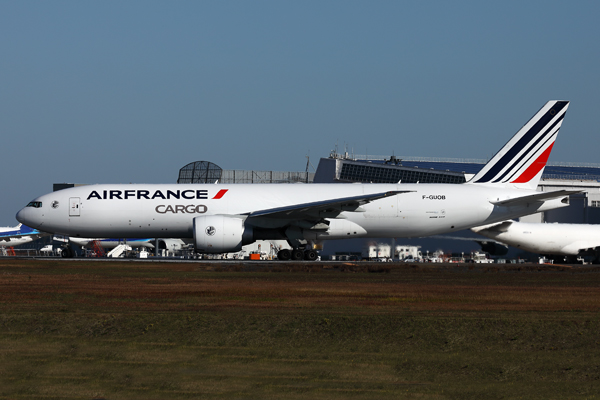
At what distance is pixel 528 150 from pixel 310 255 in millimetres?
12807

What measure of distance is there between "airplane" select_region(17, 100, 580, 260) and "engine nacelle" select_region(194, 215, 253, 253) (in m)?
1.05

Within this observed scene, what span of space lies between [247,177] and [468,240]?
6579cm

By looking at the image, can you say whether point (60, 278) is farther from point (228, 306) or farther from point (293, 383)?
point (293, 383)

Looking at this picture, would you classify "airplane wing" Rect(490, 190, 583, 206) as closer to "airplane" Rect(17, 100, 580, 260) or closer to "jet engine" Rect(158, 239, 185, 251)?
"airplane" Rect(17, 100, 580, 260)

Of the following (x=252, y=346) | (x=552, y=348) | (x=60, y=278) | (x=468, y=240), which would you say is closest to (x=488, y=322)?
(x=552, y=348)

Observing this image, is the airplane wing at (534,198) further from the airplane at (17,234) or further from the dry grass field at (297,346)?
the airplane at (17,234)

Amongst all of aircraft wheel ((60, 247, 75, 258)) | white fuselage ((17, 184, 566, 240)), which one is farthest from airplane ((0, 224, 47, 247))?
white fuselage ((17, 184, 566, 240))

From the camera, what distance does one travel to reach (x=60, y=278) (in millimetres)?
18469

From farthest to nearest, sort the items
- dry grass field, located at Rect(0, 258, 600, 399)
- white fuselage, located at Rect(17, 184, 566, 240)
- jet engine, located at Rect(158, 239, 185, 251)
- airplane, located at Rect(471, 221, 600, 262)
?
1. jet engine, located at Rect(158, 239, 185, 251)
2. airplane, located at Rect(471, 221, 600, 262)
3. white fuselage, located at Rect(17, 184, 566, 240)
4. dry grass field, located at Rect(0, 258, 600, 399)

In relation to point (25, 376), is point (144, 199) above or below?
above

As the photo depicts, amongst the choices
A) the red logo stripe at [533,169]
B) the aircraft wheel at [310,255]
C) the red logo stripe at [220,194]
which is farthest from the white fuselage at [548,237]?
the red logo stripe at [220,194]

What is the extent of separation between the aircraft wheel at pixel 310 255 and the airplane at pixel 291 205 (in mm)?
52

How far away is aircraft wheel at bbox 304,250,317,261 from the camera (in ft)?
108

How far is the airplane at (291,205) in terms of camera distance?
3172 cm
